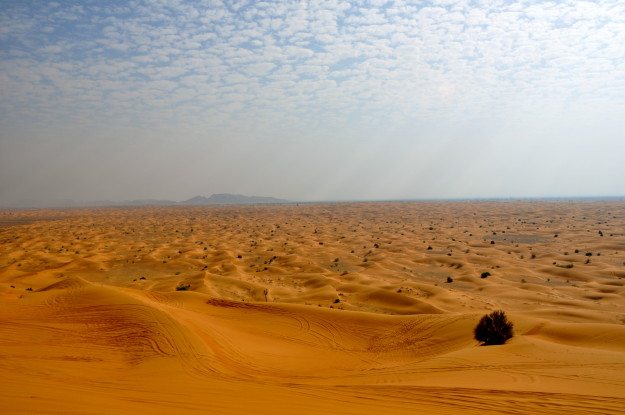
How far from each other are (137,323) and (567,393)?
852 cm

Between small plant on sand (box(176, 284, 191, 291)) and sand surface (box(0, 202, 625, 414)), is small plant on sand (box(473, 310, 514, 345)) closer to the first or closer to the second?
sand surface (box(0, 202, 625, 414))

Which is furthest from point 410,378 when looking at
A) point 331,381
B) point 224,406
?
point 224,406

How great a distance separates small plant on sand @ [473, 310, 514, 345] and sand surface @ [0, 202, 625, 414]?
0.20m

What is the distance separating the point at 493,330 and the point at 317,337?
4146 millimetres

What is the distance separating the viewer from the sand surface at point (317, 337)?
536 cm

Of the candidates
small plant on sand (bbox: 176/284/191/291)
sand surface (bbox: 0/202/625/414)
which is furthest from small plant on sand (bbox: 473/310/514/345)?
small plant on sand (bbox: 176/284/191/291)

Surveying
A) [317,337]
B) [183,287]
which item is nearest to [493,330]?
[317,337]

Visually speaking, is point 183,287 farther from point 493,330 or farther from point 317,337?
point 493,330

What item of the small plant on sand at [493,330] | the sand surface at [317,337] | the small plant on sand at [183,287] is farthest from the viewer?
the small plant on sand at [183,287]

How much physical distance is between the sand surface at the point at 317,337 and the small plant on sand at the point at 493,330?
0.20 m

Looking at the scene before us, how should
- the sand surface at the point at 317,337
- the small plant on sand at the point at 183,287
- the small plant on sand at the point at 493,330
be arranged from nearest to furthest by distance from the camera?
1. the sand surface at the point at 317,337
2. the small plant on sand at the point at 493,330
3. the small plant on sand at the point at 183,287

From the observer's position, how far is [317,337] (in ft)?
33.0

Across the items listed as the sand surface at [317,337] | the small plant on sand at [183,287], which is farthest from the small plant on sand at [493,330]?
the small plant on sand at [183,287]

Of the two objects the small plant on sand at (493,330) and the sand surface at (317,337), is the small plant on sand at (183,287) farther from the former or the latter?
the small plant on sand at (493,330)
